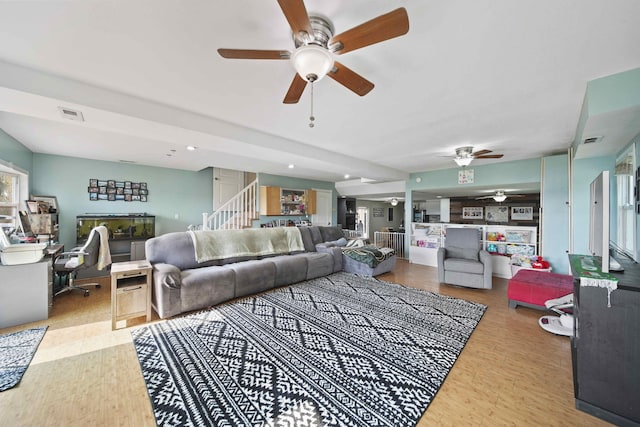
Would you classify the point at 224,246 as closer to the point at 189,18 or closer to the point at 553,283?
the point at 189,18

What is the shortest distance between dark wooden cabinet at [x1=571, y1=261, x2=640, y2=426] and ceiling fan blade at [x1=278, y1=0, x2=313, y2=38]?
8.06ft

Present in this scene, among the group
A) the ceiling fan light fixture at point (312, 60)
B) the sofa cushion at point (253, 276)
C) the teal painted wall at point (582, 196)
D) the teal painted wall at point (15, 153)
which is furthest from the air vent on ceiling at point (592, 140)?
the teal painted wall at point (15, 153)

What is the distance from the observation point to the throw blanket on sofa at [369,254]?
5062mm

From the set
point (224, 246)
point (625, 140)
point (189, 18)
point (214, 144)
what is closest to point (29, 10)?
point (189, 18)

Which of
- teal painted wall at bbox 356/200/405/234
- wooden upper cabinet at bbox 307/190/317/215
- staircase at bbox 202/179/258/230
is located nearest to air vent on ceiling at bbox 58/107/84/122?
staircase at bbox 202/179/258/230

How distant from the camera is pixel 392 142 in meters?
4.01

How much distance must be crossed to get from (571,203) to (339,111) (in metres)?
3.92

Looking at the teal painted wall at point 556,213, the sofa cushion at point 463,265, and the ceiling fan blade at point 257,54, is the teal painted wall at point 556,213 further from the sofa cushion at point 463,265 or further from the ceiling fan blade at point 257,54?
the ceiling fan blade at point 257,54

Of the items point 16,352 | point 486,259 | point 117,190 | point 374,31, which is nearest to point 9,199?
point 117,190

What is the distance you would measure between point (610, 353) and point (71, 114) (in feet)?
15.7

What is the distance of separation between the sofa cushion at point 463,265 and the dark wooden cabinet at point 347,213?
5.49 m

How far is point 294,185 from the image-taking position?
7.56 metres

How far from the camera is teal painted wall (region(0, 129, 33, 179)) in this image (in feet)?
11.0

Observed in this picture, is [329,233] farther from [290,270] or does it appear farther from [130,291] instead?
[130,291]
